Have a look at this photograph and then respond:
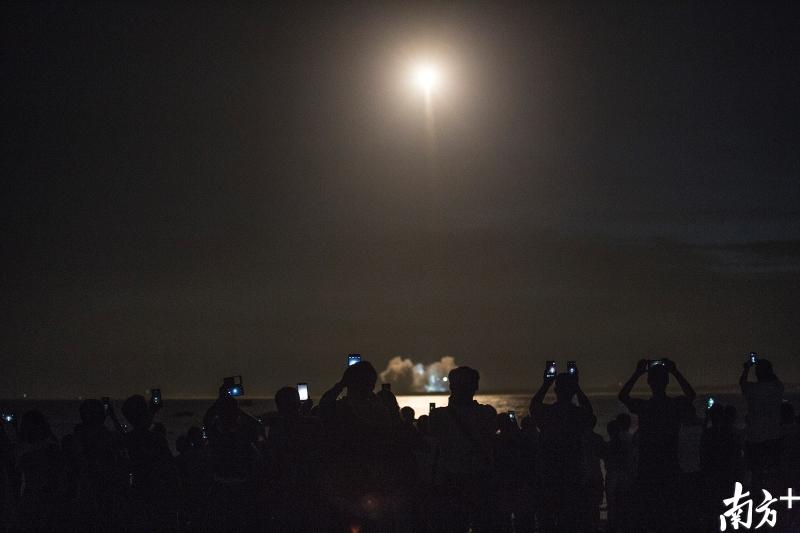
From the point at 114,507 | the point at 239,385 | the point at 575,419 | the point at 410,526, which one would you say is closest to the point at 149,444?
the point at 114,507

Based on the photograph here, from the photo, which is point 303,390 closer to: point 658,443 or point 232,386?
point 232,386

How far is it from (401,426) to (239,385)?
14.6 ft

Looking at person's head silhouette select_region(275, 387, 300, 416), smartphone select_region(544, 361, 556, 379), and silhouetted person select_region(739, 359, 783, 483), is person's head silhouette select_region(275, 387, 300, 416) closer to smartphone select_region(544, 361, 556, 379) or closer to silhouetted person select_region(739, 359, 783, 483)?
smartphone select_region(544, 361, 556, 379)

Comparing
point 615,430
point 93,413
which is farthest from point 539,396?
point 93,413

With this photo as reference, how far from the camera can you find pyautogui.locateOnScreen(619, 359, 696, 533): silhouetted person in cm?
873

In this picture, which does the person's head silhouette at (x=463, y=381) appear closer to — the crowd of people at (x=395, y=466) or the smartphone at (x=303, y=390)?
the crowd of people at (x=395, y=466)

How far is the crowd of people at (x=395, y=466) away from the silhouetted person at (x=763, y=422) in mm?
15

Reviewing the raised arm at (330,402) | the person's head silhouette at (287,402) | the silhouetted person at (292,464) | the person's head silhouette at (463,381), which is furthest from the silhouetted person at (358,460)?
the person's head silhouette at (287,402)

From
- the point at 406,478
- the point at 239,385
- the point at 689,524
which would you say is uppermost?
the point at 239,385

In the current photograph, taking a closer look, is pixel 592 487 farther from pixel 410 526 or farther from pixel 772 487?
pixel 410 526

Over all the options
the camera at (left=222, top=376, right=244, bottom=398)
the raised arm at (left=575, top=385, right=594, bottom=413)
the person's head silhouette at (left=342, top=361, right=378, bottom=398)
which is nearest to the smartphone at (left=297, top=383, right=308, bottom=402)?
the camera at (left=222, top=376, right=244, bottom=398)

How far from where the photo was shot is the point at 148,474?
29.2 feet

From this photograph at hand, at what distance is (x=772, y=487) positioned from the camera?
10.4 metres

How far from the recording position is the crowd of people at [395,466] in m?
6.92
